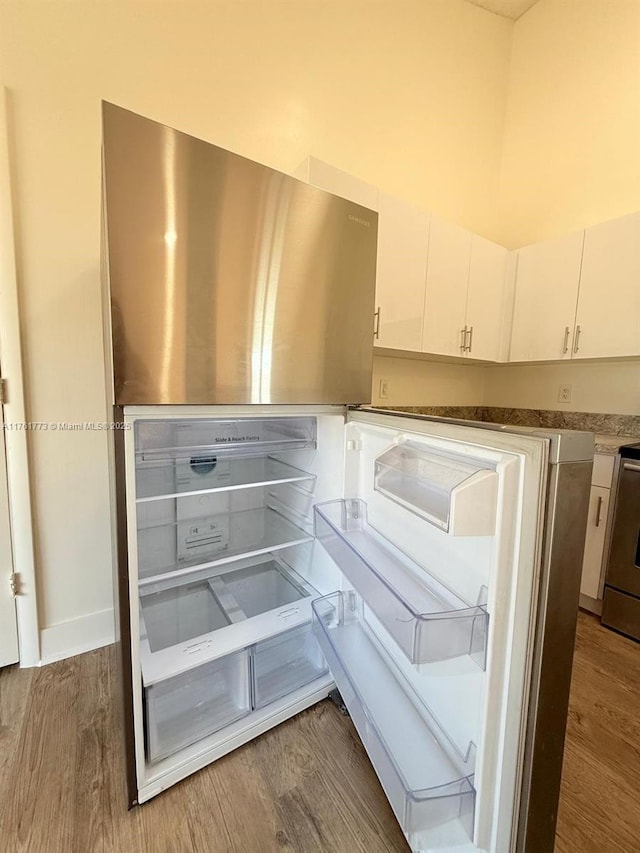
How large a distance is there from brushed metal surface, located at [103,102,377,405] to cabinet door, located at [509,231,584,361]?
163 centimetres

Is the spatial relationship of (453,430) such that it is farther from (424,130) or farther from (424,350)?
(424,130)

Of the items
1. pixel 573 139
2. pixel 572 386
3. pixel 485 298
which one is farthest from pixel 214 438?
pixel 573 139

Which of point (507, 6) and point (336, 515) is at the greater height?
point (507, 6)

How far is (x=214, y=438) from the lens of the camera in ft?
4.70

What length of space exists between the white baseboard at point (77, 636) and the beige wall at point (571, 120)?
134 inches

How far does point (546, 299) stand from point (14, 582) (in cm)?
305

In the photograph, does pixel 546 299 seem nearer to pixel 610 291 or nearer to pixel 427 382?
pixel 610 291

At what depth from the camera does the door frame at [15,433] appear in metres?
1.28

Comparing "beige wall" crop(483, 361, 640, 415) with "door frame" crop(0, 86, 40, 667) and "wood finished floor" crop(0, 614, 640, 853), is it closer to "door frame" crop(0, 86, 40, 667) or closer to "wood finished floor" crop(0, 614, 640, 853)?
"wood finished floor" crop(0, 614, 640, 853)

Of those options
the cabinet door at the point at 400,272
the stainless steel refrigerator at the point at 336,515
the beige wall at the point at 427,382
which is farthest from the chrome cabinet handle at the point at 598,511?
the stainless steel refrigerator at the point at 336,515

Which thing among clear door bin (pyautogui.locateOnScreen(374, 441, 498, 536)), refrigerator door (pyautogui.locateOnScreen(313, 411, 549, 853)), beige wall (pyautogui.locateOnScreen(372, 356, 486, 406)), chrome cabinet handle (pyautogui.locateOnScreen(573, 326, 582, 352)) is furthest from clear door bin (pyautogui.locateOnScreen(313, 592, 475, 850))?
chrome cabinet handle (pyautogui.locateOnScreen(573, 326, 582, 352))

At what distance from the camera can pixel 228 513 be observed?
1.66m

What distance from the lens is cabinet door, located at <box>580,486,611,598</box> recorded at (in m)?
1.87

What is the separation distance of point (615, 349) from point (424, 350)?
3.35ft
